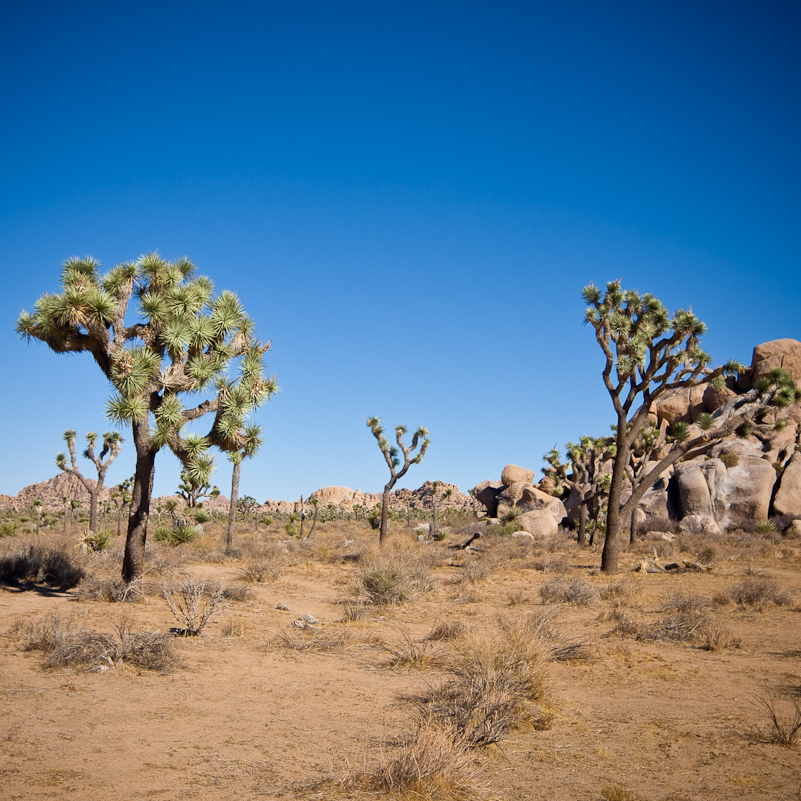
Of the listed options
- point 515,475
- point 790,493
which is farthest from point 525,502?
point 790,493

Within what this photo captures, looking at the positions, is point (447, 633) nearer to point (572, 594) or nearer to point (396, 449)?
point (572, 594)

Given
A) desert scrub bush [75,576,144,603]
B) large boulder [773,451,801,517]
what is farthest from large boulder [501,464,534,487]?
desert scrub bush [75,576,144,603]

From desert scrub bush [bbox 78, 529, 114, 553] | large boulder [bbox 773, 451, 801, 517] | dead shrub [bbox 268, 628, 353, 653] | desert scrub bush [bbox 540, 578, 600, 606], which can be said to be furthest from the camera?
large boulder [bbox 773, 451, 801, 517]

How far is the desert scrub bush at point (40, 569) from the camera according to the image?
497 inches

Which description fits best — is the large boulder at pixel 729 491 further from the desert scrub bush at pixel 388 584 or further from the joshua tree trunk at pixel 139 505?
the joshua tree trunk at pixel 139 505

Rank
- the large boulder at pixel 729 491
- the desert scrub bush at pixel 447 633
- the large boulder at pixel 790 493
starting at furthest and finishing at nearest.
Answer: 1. the large boulder at pixel 729 491
2. the large boulder at pixel 790 493
3. the desert scrub bush at pixel 447 633

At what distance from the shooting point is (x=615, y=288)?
1717 centimetres

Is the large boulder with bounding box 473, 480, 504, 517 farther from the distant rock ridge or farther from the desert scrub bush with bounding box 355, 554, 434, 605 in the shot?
the desert scrub bush with bounding box 355, 554, 434, 605

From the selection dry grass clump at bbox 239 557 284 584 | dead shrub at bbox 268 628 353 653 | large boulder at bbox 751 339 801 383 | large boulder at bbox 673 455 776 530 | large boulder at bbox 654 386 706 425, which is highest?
large boulder at bbox 751 339 801 383

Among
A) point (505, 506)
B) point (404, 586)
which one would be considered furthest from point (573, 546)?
Answer: point (505, 506)

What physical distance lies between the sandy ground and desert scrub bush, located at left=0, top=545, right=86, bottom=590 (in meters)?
2.51

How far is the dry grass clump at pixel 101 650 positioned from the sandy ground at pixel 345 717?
0.49ft

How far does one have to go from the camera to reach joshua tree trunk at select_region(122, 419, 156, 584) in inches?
483

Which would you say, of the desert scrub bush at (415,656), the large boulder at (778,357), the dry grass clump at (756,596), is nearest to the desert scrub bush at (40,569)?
the desert scrub bush at (415,656)
